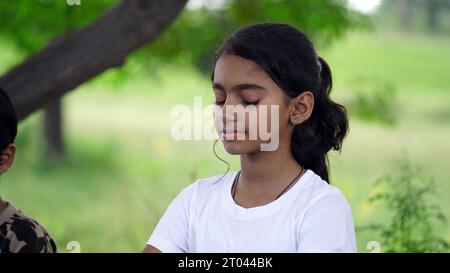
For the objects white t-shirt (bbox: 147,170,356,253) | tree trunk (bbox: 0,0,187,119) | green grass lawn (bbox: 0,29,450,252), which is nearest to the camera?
white t-shirt (bbox: 147,170,356,253)

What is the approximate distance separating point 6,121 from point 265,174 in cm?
74

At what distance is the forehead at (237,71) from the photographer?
2359 millimetres

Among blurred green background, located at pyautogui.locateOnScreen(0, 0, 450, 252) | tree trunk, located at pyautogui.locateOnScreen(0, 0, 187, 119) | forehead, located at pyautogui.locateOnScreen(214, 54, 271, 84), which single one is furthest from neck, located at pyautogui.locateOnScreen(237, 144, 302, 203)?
tree trunk, located at pyautogui.locateOnScreen(0, 0, 187, 119)

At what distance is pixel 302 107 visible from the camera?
246 cm

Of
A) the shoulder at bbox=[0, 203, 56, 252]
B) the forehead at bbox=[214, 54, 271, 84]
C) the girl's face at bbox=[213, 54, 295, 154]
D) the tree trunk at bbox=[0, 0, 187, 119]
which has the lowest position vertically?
the shoulder at bbox=[0, 203, 56, 252]

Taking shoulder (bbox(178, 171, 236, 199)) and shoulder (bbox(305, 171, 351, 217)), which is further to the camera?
shoulder (bbox(178, 171, 236, 199))

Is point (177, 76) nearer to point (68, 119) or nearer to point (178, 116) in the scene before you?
point (68, 119)

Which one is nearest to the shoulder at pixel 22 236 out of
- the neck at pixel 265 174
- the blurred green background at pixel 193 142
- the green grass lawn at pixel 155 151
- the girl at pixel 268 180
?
the girl at pixel 268 180

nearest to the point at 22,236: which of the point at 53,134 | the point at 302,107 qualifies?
the point at 302,107

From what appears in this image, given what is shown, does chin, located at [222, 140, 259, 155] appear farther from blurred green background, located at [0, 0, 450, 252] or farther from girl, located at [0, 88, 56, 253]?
blurred green background, located at [0, 0, 450, 252]

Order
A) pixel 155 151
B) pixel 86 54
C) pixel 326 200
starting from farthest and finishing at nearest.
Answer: pixel 155 151
pixel 86 54
pixel 326 200

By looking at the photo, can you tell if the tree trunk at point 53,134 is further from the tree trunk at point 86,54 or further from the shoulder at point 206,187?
the shoulder at point 206,187

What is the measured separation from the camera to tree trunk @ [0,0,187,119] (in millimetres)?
4621

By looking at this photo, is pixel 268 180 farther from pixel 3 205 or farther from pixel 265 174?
pixel 3 205
